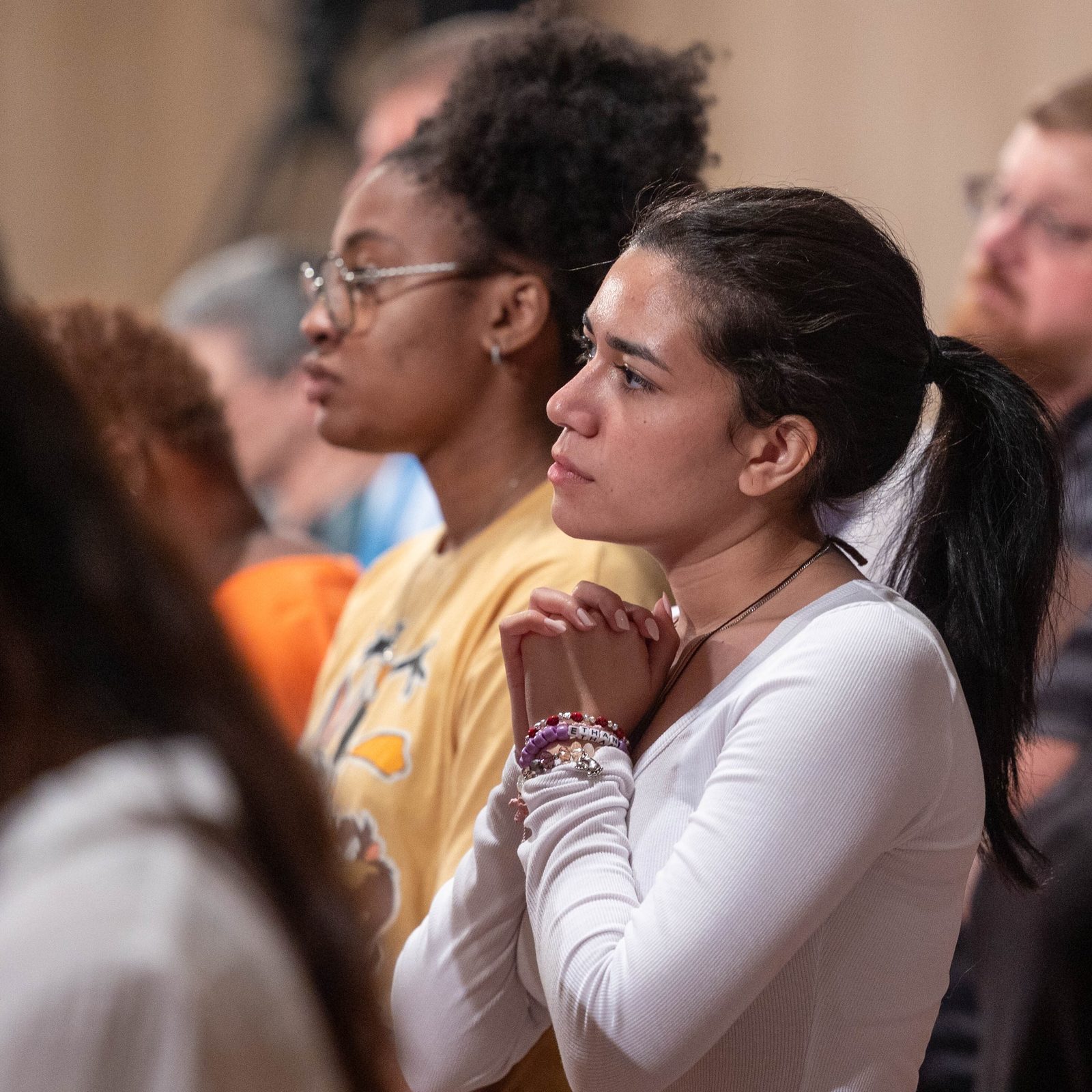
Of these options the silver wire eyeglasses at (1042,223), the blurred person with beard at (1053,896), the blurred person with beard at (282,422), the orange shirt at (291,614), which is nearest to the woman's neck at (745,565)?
the blurred person with beard at (1053,896)

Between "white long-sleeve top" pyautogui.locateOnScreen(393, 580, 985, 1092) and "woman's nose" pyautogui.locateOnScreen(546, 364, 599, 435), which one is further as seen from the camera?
"woman's nose" pyautogui.locateOnScreen(546, 364, 599, 435)

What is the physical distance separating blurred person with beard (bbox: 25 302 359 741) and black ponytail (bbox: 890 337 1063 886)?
3.42 ft

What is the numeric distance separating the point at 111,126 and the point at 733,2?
97.0 inches

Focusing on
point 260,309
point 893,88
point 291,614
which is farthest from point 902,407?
point 893,88

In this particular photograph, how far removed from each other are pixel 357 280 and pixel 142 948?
47.3 inches

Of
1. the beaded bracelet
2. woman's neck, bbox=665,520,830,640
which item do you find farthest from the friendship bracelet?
woman's neck, bbox=665,520,830,640

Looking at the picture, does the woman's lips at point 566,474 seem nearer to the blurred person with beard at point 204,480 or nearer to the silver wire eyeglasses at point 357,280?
the silver wire eyeglasses at point 357,280

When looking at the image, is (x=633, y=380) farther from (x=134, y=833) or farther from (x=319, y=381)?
(x=134, y=833)

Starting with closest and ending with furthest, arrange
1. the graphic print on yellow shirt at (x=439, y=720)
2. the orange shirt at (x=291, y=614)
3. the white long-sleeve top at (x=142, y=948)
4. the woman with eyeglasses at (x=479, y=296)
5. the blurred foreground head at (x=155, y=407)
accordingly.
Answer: the white long-sleeve top at (x=142, y=948)
the graphic print on yellow shirt at (x=439, y=720)
the woman with eyeglasses at (x=479, y=296)
the orange shirt at (x=291, y=614)
the blurred foreground head at (x=155, y=407)

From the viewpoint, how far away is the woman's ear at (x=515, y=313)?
161 centimetres

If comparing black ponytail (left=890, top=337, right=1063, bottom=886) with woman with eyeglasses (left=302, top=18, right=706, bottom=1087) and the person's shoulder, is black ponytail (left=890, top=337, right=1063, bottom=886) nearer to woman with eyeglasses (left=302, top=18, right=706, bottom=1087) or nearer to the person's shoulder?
the person's shoulder

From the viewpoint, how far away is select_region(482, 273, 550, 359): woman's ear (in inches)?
63.2

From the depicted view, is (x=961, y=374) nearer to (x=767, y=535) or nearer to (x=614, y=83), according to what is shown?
(x=767, y=535)

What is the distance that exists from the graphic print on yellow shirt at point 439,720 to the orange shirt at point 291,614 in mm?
374
